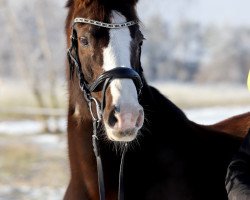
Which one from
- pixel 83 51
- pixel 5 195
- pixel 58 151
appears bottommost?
pixel 58 151

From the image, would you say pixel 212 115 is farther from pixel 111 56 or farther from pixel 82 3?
pixel 111 56

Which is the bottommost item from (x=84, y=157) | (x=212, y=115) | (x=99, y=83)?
(x=212, y=115)

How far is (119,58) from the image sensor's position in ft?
12.9

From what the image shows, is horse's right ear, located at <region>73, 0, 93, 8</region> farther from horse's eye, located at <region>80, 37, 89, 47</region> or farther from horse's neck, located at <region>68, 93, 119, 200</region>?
horse's neck, located at <region>68, 93, 119, 200</region>

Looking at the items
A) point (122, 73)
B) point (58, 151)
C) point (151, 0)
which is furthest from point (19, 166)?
point (122, 73)

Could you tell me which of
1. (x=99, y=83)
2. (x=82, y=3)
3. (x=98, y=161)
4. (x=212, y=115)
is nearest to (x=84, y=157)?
(x=98, y=161)

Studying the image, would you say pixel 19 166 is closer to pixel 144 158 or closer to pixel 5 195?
pixel 5 195

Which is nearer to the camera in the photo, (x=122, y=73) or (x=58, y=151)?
(x=122, y=73)

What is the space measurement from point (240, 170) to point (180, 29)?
64980 mm

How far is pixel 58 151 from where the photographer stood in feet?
53.3

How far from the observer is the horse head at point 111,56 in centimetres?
367

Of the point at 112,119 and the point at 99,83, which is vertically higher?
the point at 99,83

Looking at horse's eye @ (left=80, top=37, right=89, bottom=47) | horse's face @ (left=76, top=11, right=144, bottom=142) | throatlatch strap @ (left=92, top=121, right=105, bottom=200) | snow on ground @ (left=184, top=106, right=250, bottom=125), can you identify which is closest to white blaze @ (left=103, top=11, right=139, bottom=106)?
horse's face @ (left=76, top=11, right=144, bottom=142)

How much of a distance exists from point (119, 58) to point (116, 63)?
45 mm
